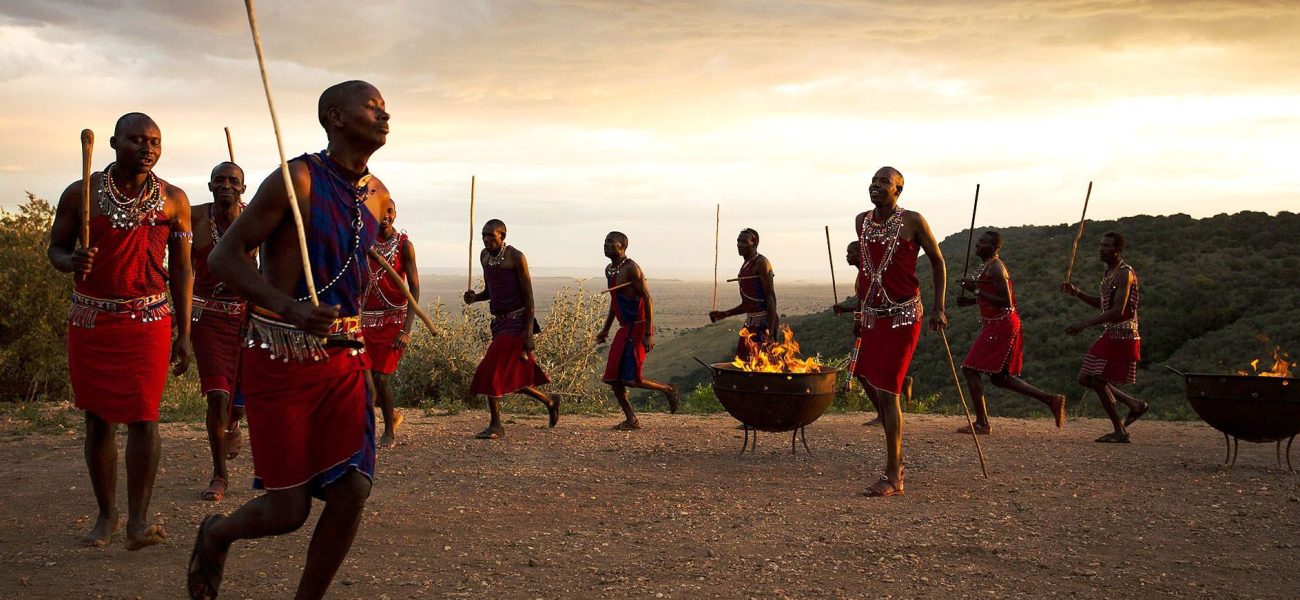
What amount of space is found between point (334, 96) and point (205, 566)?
6.17 feet

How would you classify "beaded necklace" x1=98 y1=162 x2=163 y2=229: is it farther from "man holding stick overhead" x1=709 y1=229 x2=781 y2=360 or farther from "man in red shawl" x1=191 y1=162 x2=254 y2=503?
"man holding stick overhead" x1=709 y1=229 x2=781 y2=360

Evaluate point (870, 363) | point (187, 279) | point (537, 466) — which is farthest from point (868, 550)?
point (187, 279)

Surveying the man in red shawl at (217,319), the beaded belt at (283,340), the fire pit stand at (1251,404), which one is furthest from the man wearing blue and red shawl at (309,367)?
the fire pit stand at (1251,404)

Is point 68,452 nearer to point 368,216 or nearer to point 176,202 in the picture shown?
point 176,202

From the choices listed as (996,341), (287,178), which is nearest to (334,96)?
(287,178)

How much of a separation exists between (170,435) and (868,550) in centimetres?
690

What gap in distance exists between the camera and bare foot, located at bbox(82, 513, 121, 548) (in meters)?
5.68

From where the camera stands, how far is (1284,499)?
765 cm

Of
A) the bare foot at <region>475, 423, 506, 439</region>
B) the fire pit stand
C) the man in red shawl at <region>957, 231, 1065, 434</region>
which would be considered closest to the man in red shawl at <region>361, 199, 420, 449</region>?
the bare foot at <region>475, 423, 506, 439</region>

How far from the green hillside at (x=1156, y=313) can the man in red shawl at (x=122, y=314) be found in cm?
1312

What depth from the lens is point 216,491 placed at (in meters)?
7.00

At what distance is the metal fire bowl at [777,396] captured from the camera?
849 centimetres

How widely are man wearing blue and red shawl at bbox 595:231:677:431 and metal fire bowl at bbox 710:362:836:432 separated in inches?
103

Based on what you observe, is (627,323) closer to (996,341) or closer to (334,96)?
(996,341)
